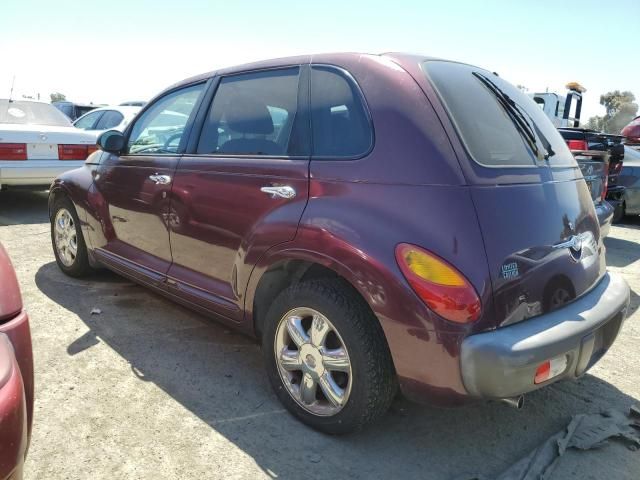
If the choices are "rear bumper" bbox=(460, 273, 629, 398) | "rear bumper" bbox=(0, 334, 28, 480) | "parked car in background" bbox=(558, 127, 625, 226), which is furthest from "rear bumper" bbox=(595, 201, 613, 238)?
"rear bumper" bbox=(0, 334, 28, 480)

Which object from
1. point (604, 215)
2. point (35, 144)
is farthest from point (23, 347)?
point (35, 144)

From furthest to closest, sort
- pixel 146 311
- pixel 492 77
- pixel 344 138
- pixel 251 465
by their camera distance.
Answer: pixel 146 311 < pixel 492 77 < pixel 344 138 < pixel 251 465

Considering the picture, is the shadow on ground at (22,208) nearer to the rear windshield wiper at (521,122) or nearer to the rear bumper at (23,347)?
the rear bumper at (23,347)

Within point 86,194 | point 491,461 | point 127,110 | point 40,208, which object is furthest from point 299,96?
point 127,110

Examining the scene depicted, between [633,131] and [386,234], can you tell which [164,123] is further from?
[633,131]

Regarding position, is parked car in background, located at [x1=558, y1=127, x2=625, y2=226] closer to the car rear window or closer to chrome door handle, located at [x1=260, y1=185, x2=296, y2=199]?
the car rear window

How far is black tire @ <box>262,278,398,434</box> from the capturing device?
2.24 metres

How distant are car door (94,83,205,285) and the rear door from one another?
1.72m

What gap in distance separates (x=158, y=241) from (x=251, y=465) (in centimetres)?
168

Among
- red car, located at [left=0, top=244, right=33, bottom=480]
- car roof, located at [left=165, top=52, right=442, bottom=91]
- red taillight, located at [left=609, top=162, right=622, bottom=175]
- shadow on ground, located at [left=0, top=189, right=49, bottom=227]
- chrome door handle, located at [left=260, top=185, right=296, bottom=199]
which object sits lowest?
shadow on ground, located at [left=0, top=189, right=49, bottom=227]

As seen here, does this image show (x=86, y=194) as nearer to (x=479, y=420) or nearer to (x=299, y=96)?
(x=299, y=96)

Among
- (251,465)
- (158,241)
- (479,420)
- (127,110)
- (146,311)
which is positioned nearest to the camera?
(251,465)

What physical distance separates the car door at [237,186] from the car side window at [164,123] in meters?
0.26

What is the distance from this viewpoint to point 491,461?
2.38 metres
